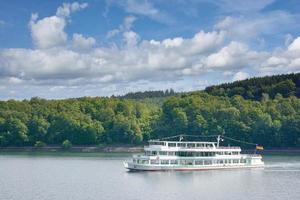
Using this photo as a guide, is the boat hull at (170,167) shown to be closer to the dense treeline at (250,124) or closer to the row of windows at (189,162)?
the row of windows at (189,162)

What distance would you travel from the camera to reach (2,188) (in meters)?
89.2

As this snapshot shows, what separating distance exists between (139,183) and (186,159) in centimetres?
2593

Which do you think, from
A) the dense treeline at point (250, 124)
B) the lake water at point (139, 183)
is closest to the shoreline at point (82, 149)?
the dense treeline at point (250, 124)

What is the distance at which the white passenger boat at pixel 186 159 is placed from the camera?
117 m

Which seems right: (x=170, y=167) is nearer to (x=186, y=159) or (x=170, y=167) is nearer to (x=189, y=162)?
(x=186, y=159)

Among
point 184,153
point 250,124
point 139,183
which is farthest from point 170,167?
point 250,124

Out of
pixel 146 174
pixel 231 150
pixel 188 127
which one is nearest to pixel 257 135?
pixel 188 127

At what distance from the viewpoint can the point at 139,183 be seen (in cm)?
9638

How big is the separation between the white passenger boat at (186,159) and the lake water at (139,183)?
303cm

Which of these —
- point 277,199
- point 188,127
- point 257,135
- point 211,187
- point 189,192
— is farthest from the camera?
point 188,127

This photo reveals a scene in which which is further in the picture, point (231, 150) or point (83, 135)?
point (83, 135)

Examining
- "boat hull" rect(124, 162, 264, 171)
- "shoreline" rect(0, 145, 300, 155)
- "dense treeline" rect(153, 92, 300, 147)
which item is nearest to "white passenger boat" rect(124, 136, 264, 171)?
"boat hull" rect(124, 162, 264, 171)

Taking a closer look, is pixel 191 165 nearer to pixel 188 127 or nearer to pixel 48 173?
pixel 48 173

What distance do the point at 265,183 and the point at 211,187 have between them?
10187mm
